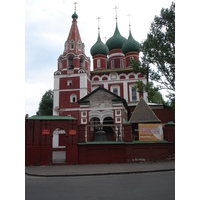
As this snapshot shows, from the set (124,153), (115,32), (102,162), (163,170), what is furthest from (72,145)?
(115,32)

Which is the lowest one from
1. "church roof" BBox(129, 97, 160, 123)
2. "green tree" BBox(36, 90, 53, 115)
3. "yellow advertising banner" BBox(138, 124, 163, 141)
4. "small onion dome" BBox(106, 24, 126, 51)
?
"yellow advertising banner" BBox(138, 124, 163, 141)

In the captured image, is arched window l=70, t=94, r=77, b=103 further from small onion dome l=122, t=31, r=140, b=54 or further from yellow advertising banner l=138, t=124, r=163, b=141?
yellow advertising banner l=138, t=124, r=163, b=141

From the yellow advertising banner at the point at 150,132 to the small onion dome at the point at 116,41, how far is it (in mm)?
26135

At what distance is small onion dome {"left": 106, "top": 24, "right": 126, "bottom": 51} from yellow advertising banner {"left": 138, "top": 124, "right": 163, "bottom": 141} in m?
26.1

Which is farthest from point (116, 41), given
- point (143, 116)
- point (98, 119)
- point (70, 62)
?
point (143, 116)

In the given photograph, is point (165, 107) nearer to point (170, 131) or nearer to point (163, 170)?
point (170, 131)

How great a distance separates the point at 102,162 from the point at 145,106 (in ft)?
26.4

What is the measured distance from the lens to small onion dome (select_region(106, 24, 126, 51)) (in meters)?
39.4

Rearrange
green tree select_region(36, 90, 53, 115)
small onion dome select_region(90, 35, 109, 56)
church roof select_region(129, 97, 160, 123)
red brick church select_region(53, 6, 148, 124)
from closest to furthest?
church roof select_region(129, 97, 160, 123) < red brick church select_region(53, 6, 148, 124) < small onion dome select_region(90, 35, 109, 56) < green tree select_region(36, 90, 53, 115)

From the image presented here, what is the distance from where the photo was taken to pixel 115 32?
134 ft

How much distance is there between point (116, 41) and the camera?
130 feet

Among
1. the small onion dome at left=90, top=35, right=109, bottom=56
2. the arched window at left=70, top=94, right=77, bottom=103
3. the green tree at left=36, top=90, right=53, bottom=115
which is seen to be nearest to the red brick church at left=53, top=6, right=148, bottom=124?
the arched window at left=70, top=94, right=77, bottom=103

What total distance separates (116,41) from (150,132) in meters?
26.9

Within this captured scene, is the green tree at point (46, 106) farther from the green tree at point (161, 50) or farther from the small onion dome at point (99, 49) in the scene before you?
the green tree at point (161, 50)
